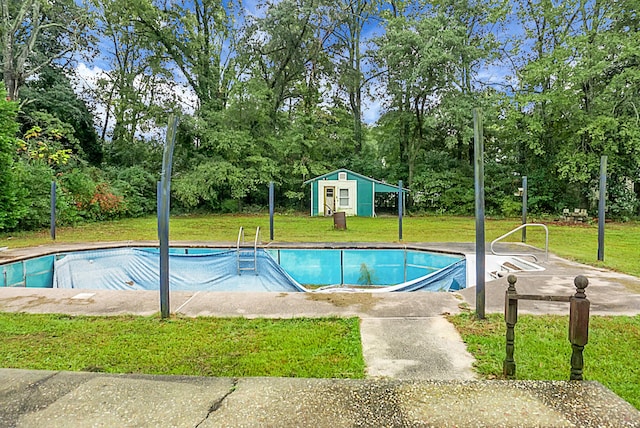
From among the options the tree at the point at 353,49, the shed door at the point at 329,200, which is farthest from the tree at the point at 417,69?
the shed door at the point at 329,200

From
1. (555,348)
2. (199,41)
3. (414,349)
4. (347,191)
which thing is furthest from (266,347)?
(199,41)

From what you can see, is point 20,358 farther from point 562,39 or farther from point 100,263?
point 562,39

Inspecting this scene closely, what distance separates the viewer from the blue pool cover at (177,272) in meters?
7.54

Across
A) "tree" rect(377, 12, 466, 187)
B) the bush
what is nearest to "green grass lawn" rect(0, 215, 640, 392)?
the bush

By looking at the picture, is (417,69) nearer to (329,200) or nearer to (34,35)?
(329,200)

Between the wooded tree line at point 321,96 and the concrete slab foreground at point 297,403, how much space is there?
13.4 meters

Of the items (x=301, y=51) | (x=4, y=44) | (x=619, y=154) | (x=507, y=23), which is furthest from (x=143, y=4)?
(x=619, y=154)

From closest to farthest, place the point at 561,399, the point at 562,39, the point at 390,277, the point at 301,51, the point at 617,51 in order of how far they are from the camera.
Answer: the point at 561,399 → the point at 390,277 → the point at 617,51 → the point at 562,39 → the point at 301,51

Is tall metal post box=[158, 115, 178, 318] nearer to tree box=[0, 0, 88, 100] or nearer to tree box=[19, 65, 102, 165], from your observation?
tree box=[19, 65, 102, 165]

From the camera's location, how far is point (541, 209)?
18281 millimetres

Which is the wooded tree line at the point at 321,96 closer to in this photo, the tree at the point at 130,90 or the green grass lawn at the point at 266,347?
the tree at the point at 130,90

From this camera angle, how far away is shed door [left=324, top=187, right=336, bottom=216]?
1928 cm

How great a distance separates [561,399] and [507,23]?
21569mm

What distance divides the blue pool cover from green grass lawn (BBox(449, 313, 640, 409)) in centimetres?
344
